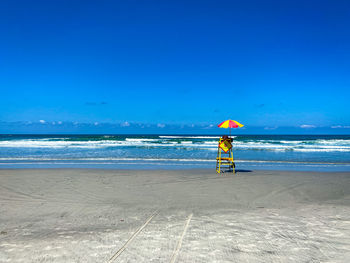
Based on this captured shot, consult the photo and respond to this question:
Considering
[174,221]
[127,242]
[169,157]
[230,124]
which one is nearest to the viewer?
[127,242]

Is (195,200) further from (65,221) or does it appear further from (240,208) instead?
(65,221)

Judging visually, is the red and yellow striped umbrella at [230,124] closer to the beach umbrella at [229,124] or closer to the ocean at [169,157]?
the beach umbrella at [229,124]

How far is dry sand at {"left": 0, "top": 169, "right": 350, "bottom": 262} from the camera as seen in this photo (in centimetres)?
345

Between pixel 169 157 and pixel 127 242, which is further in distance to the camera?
pixel 169 157

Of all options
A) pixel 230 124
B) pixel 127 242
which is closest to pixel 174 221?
pixel 127 242

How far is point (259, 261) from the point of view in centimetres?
322

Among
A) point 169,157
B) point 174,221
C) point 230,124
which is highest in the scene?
point 230,124

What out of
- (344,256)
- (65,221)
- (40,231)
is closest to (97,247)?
(40,231)

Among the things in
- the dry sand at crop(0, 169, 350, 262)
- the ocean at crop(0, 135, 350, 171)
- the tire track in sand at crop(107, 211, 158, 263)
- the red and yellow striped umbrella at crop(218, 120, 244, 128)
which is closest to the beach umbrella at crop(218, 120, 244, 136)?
the red and yellow striped umbrella at crop(218, 120, 244, 128)

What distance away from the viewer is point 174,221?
4898 millimetres

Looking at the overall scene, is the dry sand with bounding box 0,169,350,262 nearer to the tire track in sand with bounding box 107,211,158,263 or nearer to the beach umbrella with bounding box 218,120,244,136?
the tire track in sand with bounding box 107,211,158,263

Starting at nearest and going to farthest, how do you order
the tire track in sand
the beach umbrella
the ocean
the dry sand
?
the tire track in sand, the dry sand, the beach umbrella, the ocean

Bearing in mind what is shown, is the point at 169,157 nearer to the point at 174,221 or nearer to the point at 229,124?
the point at 229,124

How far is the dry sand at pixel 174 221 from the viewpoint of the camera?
3.45 metres
